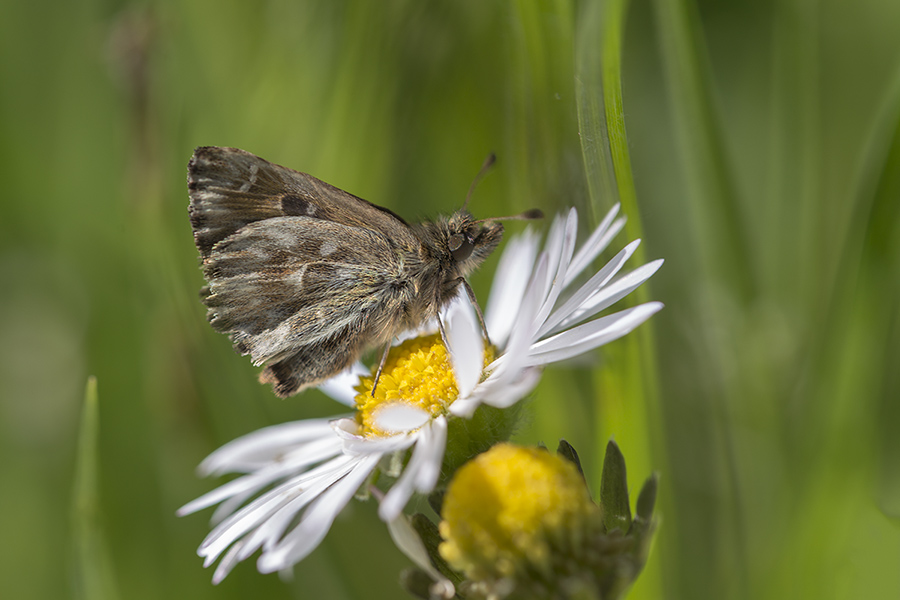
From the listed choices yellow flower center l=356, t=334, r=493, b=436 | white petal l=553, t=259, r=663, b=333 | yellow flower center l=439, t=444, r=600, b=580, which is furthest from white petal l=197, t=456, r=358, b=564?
white petal l=553, t=259, r=663, b=333

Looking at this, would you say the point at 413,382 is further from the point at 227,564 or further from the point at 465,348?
the point at 227,564

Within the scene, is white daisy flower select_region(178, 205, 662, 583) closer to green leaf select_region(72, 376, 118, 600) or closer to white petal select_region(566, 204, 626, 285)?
white petal select_region(566, 204, 626, 285)

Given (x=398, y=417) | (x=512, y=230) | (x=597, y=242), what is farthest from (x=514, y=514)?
(x=512, y=230)

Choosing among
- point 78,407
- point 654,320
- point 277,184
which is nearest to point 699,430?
point 654,320

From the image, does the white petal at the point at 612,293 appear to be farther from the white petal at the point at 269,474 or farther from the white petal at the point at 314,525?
the white petal at the point at 269,474

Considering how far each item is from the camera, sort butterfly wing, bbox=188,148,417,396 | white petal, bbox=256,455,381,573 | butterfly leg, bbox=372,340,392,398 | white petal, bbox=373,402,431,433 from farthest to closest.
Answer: butterfly wing, bbox=188,148,417,396 → butterfly leg, bbox=372,340,392,398 → white petal, bbox=373,402,431,433 → white petal, bbox=256,455,381,573
